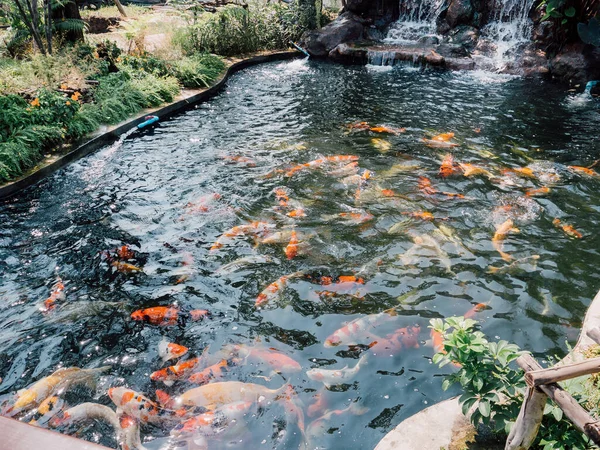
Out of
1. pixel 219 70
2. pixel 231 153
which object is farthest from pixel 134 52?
pixel 231 153

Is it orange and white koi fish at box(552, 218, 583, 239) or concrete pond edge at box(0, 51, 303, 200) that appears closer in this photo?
orange and white koi fish at box(552, 218, 583, 239)

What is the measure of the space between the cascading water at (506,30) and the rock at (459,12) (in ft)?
2.80

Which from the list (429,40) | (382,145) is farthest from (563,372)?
(429,40)

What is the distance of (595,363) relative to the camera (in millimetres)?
1912

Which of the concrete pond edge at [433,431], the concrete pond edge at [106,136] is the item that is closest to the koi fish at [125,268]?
the concrete pond edge at [106,136]

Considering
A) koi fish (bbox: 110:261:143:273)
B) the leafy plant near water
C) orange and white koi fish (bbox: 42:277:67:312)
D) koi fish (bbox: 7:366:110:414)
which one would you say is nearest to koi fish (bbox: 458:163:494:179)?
the leafy plant near water

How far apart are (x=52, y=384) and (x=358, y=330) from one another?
2.98m

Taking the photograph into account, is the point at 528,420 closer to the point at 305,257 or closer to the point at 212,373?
the point at 212,373

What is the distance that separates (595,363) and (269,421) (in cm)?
252

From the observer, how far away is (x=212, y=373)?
398 centimetres

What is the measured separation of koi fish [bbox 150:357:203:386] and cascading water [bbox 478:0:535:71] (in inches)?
596

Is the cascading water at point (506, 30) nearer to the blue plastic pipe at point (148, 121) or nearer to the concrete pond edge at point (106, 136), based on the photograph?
the concrete pond edge at point (106, 136)

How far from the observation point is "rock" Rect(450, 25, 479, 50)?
53.0 ft

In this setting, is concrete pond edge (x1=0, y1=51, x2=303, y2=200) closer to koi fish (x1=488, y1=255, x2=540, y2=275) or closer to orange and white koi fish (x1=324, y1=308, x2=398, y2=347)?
orange and white koi fish (x1=324, y1=308, x2=398, y2=347)
